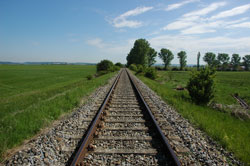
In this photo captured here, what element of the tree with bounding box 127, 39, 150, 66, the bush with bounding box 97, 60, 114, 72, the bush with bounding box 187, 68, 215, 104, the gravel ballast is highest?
the tree with bounding box 127, 39, 150, 66

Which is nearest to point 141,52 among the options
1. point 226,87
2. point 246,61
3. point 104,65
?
point 104,65

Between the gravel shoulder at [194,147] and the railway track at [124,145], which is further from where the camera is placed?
the gravel shoulder at [194,147]

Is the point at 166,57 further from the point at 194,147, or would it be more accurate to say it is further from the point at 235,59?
the point at 194,147

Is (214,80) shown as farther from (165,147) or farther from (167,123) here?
(165,147)

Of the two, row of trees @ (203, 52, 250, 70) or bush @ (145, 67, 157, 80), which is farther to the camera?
row of trees @ (203, 52, 250, 70)

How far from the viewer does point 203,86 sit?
862cm

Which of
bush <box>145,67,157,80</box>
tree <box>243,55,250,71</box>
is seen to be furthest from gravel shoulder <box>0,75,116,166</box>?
tree <box>243,55,250,71</box>

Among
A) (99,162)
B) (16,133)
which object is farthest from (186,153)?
(16,133)

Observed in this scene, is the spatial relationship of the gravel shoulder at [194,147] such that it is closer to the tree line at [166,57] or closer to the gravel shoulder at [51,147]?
the gravel shoulder at [51,147]

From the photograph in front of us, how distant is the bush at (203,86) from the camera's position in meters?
8.52

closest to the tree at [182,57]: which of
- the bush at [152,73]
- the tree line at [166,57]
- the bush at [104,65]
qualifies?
the tree line at [166,57]

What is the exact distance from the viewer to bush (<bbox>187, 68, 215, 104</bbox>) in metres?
8.52

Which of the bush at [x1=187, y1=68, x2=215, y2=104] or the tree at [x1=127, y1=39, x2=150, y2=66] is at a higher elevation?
the tree at [x1=127, y1=39, x2=150, y2=66]

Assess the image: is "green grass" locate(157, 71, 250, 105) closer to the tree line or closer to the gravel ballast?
the gravel ballast
